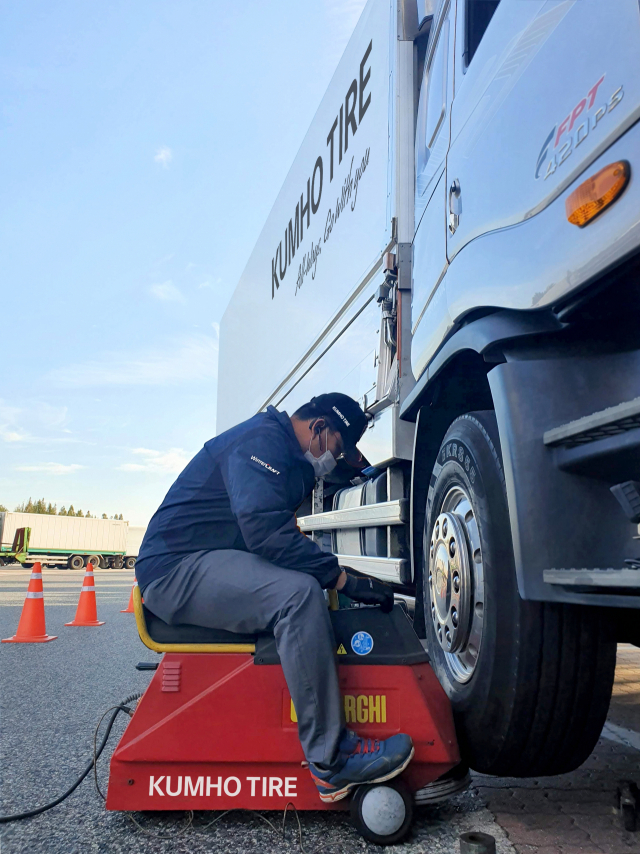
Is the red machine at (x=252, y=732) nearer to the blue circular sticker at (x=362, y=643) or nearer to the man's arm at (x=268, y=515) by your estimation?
the blue circular sticker at (x=362, y=643)

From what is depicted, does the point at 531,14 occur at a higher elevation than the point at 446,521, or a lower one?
higher

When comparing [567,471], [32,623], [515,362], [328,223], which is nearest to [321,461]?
[515,362]

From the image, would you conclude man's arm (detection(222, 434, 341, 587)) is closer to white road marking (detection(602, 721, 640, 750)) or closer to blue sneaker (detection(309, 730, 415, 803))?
blue sneaker (detection(309, 730, 415, 803))

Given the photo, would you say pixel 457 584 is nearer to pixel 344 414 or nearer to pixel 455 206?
pixel 344 414

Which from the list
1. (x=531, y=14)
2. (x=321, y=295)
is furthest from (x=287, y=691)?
(x=321, y=295)

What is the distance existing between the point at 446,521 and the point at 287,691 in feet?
2.39

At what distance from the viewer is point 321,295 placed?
4.61 meters

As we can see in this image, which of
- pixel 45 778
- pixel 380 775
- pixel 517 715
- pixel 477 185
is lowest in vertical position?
pixel 45 778

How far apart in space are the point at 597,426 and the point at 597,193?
467 millimetres

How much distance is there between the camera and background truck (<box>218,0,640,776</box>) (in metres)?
1.42

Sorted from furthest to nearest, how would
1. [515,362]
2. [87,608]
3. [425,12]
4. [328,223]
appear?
[87,608] < [328,223] < [425,12] < [515,362]

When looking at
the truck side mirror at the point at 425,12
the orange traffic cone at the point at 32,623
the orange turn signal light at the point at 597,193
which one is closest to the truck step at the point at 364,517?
the orange turn signal light at the point at 597,193

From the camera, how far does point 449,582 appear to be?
7.05ft

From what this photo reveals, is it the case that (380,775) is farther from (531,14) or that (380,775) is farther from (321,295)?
(321,295)
